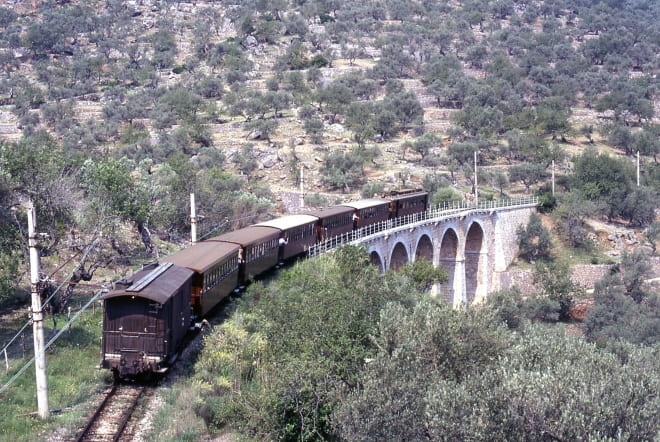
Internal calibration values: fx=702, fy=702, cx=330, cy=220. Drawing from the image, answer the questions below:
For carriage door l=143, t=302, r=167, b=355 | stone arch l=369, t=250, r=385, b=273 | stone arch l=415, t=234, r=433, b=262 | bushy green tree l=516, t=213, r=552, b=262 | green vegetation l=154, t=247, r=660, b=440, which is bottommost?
bushy green tree l=516, t=213, r=552, b=262

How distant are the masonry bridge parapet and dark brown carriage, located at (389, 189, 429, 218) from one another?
49 centimetres

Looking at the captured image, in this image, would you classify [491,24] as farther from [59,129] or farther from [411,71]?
[59,129]

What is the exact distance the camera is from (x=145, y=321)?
16125mm

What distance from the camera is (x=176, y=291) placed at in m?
17.0

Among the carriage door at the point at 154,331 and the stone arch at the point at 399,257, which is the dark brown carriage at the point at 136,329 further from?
the stone arch at the point at 399,257

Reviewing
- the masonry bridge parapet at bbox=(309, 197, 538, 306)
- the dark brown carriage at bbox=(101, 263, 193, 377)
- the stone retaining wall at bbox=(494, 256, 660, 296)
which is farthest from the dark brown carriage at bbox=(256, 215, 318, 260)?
the stone retaining wall at bbox=(494, 256, 660, 296)

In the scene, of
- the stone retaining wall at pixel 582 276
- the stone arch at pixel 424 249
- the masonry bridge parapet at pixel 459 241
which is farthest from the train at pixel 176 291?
the stone retaining wall at pixel 582 276

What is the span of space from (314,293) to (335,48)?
9685cm

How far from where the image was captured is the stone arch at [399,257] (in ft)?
132

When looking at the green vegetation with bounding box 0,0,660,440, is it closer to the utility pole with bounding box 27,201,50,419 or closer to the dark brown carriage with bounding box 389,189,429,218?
the utility pole with bounding box 27,201,50,419

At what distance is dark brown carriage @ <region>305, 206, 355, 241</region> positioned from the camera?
32.0 metres

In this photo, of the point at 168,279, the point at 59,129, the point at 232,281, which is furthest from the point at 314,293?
the point at 59,129

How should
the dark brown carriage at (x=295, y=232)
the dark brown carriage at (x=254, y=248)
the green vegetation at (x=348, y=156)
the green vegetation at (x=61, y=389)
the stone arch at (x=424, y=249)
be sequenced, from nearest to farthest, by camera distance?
1. the green vegetation at (x=61, y=389)
2. the green vegetation at (x=348, y=156)
3. the dark brown carriage at (x=254, y=248)
4. the dark brown carriage at (x=295, y=232)
5. the stone arch at (x=424, y=249)

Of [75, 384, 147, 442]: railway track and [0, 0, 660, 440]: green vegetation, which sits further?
[0, 0, 660, 440]: green vegetation
